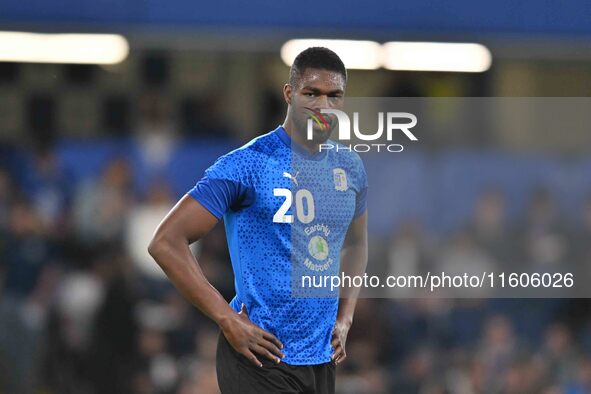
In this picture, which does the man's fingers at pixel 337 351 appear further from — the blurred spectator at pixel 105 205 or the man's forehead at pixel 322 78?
the blurred spectator at pixel 105 205

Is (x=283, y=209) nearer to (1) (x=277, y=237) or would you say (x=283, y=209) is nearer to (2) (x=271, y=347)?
(1) (x=277, y=237)

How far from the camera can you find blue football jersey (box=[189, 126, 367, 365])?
3.30 m

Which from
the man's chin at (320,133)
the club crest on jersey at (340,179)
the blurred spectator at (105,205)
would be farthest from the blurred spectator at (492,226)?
the man's chin at (320,133)

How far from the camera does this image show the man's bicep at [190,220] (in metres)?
3.21

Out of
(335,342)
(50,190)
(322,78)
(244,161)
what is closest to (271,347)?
(335,342)

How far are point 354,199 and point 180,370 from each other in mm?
3356

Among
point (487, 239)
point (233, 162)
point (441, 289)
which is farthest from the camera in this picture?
point (441, 289)

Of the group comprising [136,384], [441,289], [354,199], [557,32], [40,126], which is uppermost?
[557,32]

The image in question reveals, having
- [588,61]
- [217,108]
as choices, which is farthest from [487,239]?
[217,108]

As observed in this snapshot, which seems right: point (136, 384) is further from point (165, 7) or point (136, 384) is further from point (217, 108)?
point (165, 7)

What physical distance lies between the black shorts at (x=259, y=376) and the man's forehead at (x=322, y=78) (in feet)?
2.78

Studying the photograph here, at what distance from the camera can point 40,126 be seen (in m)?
6.71

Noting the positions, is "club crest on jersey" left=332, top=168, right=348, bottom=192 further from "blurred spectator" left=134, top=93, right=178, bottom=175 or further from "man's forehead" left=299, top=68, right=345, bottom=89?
"blurred spectator" left=134, top=93, right=178, bottom=175

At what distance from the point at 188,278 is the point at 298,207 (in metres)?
0.43
